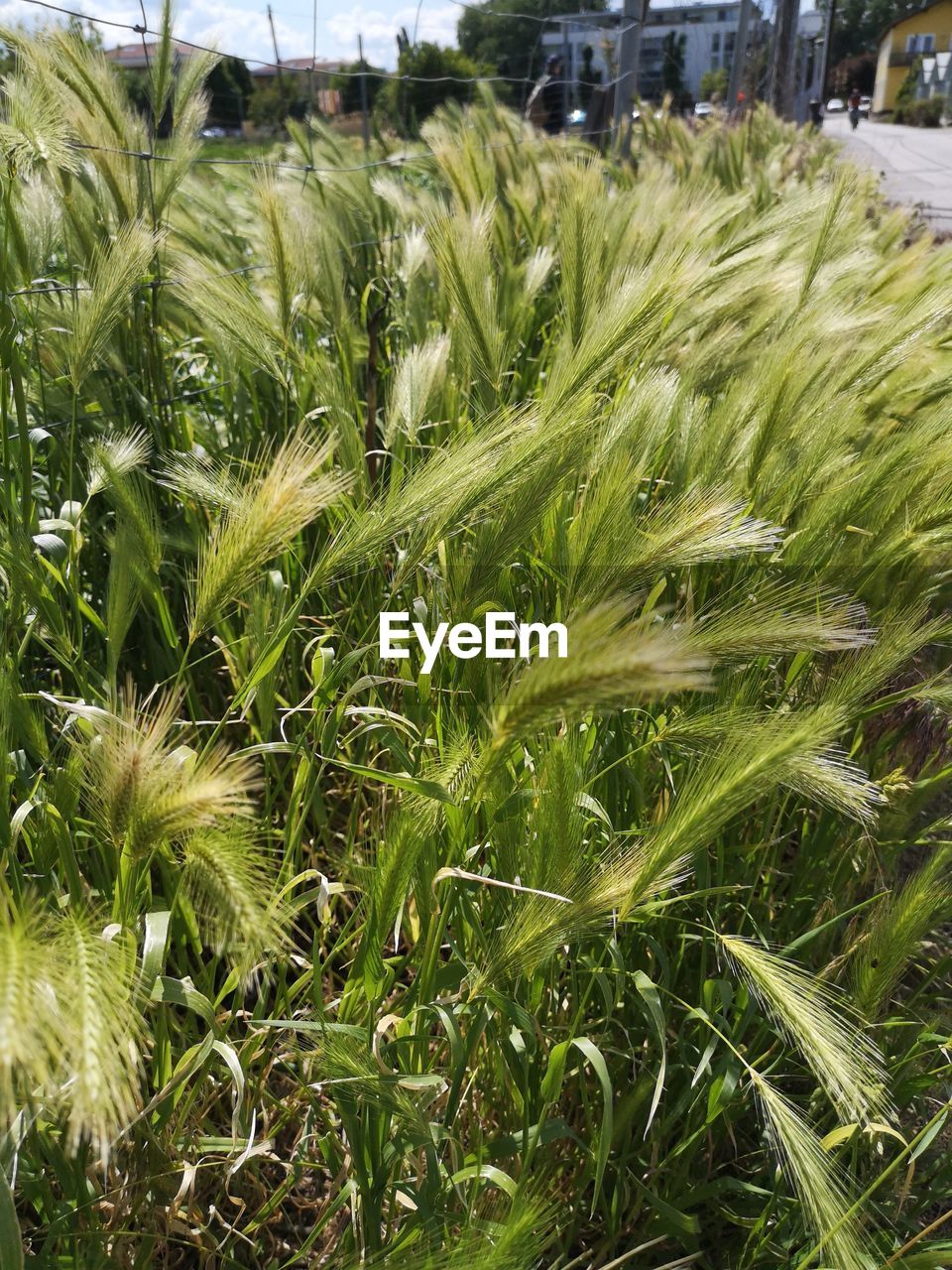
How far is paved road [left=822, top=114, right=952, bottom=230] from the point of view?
12.1 m

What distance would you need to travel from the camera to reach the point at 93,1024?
563mm

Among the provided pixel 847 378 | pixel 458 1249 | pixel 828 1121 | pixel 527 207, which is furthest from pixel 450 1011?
pixel 527 207

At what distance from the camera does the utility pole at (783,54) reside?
1196cm

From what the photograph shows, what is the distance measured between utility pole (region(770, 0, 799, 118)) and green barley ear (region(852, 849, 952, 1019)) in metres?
12.4

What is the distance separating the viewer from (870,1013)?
1115 millimetres

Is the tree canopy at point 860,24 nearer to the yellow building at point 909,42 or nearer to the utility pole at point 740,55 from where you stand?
the yellow building at point 909,42

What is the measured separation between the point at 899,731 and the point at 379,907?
94 centimetres

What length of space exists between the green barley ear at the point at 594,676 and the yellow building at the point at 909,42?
55.2m

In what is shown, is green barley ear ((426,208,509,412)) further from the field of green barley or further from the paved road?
the paved road

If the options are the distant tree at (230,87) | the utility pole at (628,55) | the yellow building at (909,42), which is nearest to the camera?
the distant tree at (230,87)

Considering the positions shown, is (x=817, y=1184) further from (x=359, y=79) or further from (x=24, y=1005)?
(x=359, y=79)

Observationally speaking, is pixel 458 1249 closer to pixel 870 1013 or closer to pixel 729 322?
pixel 870 1013

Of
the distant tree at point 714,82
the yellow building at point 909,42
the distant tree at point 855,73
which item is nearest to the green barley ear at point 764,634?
the distant tree at point 714,82

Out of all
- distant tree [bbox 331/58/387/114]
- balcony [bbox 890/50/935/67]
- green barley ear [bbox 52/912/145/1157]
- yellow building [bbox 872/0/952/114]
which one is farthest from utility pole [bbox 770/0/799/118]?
balcony [bbox 890/50/935/67]
